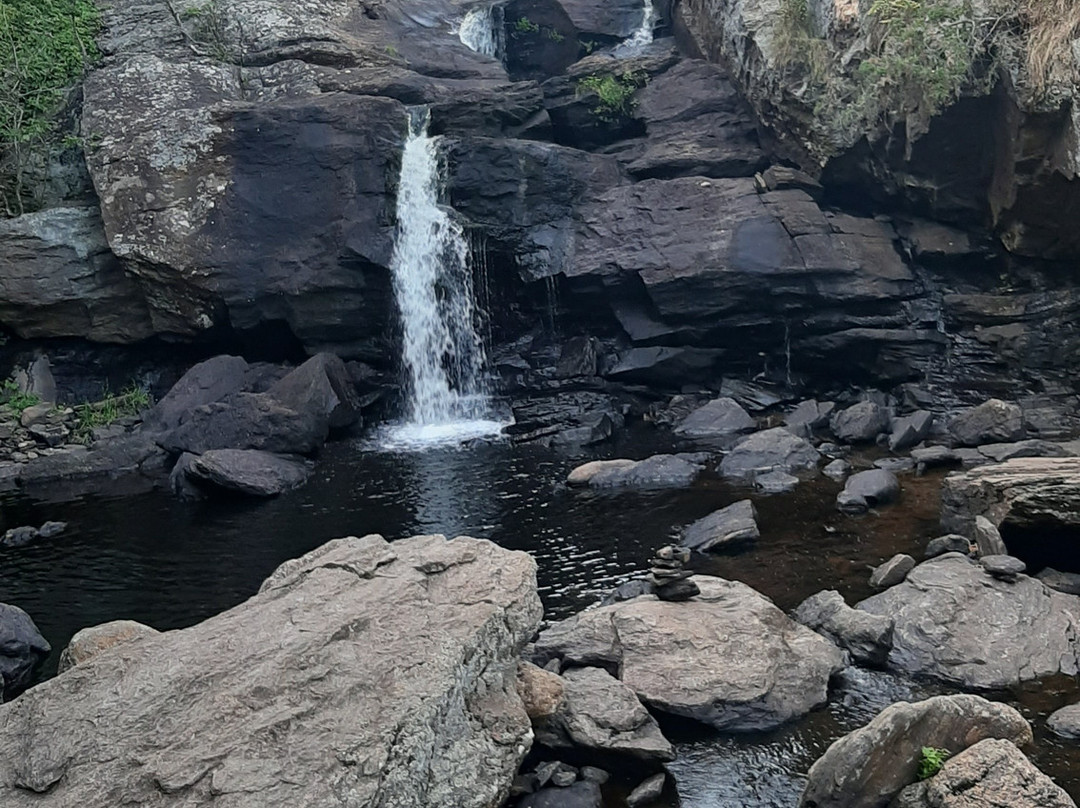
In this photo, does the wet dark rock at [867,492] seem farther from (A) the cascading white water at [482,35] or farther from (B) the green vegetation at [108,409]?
(A) the cascading white water at [482,35]

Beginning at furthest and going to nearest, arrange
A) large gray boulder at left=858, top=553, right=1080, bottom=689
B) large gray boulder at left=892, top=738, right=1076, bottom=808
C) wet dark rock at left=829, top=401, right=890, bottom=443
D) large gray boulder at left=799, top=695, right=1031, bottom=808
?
wet dark rock at left=829, top=401, right=890, bottom=443
large gray boulder at left=858, top=553, right=1080, bottom=689
large gray boulder at left=799, top=695, right=1031, bottom=808
large gray boulder at left=892, top=738, right=1076, bottom=808

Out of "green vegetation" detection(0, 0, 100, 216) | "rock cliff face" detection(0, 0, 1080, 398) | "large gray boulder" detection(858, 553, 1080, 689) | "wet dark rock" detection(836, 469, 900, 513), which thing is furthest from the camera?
"green vegetation" detection(0, 0, 100, 216)

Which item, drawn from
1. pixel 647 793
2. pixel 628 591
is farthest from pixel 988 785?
pixel 628 591

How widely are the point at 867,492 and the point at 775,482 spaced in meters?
1.37

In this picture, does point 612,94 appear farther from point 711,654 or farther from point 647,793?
point 647,793

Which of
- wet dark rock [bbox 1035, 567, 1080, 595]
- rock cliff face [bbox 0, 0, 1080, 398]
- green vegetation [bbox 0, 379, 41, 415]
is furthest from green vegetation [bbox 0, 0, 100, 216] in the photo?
wet dark rock [bbox 1035, 567, 1080, 595]

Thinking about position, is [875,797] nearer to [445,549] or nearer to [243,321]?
[445,549]

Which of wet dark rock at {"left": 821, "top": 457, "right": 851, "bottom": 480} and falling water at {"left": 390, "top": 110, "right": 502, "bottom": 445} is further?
falling water at {"left": 390, "top": 110, "right": 502, "bottom": 445}

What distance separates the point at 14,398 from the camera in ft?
59.0

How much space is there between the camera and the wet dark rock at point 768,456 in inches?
494

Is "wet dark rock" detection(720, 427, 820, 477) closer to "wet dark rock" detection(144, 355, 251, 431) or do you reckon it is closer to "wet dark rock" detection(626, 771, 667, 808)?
"wet dark rock" detection(626, 771, 667, 808)

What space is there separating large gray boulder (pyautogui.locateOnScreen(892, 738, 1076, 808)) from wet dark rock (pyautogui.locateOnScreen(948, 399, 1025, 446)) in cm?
925

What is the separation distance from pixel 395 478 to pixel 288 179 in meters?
7.52

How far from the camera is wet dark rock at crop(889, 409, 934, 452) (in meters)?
13.2
